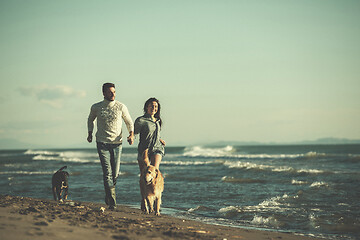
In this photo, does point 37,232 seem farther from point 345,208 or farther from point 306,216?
point 345,208

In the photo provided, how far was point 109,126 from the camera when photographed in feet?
18.9

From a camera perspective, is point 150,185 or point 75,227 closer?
point 75,227

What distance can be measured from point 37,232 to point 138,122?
8.67 feet

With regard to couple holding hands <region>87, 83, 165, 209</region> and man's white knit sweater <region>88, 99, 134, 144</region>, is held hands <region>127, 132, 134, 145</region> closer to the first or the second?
couple holding hands <region>87, 83, 165, 209</region>

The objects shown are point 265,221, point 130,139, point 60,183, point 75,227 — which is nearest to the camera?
point 75,227

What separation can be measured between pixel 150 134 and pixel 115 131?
593 millimetres

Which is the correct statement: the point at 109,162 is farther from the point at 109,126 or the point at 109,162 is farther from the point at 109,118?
the point at 109,118

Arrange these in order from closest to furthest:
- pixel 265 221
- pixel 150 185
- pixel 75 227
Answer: pixel 75 227
pixel 150 185
pixel 265 221

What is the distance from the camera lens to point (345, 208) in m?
7.96

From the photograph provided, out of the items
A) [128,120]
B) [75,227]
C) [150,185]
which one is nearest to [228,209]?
[150,185]

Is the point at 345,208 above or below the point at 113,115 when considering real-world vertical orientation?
below

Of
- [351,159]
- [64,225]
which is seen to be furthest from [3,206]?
[351,159]

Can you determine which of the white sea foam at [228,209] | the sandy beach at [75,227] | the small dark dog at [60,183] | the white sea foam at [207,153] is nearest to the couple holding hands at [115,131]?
the sandy beach at [75,227]

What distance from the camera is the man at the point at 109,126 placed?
575 centimetres
